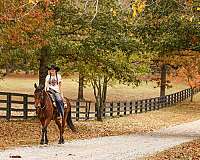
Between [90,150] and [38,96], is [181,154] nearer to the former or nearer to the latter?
[90,150]

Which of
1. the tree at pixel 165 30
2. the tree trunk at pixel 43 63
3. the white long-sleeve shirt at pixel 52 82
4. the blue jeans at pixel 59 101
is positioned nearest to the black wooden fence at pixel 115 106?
the tree trunk at pixel 43 63

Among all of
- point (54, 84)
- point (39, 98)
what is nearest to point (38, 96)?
point (39, 98)

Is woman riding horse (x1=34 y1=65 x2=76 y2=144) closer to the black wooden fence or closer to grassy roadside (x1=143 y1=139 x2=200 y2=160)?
grassy roadside (x1=143 y1=139 x2=200 y2=160)

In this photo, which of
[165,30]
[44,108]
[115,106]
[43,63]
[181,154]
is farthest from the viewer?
[115,106]

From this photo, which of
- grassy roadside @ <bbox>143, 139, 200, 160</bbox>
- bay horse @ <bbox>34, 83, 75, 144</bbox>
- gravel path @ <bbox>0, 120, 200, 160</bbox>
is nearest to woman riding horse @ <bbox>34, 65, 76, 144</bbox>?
bay horse @ <bbox>34, 83, 75, 144</bbox>

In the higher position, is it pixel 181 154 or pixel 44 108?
pixel 44 108

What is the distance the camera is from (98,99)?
118 ft

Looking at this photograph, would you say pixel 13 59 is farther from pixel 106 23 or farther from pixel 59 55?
pixel 106 23

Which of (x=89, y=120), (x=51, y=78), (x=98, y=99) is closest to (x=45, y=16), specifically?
(x=51, y=78)

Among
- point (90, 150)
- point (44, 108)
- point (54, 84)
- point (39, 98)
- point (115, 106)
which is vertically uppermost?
point (54, 84)

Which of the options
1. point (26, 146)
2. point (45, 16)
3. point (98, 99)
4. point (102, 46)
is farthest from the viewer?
point (98, 99)

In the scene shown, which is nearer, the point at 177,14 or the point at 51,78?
the point at 51,78

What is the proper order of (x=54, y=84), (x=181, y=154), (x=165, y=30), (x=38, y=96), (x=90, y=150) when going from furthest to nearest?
1. (x=165, y=30)
2. (x=54, y=84)
3. (x=38, y=96)
4. (x=90, y=150)
5. (x=181, y=154)

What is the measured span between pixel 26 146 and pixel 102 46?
8757 millimetres
